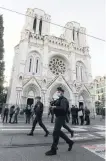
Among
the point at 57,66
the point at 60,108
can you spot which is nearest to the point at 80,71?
the point at 57,66

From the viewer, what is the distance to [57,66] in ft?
101

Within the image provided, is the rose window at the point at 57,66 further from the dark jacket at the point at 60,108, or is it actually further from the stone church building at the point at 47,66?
the dark jacket at the point at 60,108

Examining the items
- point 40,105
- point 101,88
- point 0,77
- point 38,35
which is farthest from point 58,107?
point 101,88

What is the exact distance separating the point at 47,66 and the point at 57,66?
3.63m

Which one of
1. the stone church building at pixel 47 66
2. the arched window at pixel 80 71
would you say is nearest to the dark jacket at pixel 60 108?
the stone church building at pixel 47 66

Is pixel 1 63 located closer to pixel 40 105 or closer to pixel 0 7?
pixel 0 7

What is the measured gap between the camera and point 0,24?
21859 millimetres

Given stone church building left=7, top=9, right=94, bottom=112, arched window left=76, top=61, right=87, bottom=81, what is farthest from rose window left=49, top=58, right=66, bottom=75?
arched window left=76, top=61, right=87, bottom=81

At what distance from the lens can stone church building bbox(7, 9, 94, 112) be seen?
82.0 feet

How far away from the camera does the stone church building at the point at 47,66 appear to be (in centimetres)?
2498

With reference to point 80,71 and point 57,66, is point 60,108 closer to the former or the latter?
point 57,66

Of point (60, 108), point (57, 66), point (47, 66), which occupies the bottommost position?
point (60, 108)

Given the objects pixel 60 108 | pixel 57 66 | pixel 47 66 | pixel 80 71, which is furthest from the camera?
pixel 80 71

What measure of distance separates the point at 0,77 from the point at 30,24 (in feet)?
54.8
